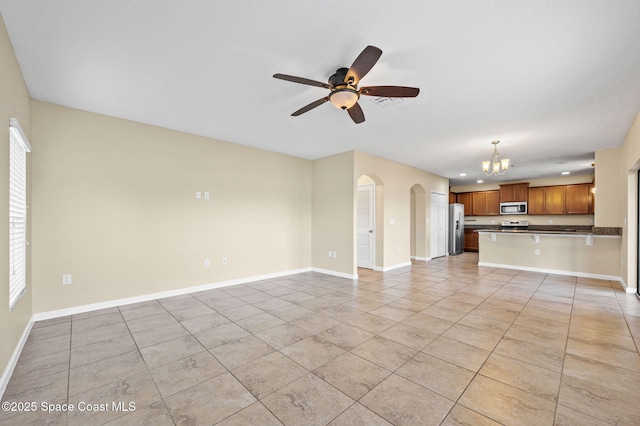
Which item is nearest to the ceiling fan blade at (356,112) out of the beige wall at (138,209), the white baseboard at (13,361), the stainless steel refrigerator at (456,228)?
the beige wall at (138,209)

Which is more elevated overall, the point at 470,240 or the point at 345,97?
the point at 345,97

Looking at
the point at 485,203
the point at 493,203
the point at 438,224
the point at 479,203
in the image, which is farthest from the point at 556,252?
the point at 479,203

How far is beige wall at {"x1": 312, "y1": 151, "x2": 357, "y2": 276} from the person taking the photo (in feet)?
17.6

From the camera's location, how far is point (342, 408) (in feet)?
5.63

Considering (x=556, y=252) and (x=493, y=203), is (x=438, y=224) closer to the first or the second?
(x=493, y=203)

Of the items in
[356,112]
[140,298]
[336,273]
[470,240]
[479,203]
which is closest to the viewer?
[356,112]

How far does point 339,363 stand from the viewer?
7.36ft

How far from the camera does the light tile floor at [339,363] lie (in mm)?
1688

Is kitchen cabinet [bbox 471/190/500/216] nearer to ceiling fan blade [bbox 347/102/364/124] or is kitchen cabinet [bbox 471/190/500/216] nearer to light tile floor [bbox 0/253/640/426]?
light tile floor [bbox 0/253/640/426]

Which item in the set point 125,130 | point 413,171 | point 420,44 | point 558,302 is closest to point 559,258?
point 558,302

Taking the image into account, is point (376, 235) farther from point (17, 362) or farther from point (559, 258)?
point (17, 362)

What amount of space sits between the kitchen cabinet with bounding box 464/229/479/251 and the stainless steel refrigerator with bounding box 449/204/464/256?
0.71 metres

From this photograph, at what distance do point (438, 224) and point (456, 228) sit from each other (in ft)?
4.04

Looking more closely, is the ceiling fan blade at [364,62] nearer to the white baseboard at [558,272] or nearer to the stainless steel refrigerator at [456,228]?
the white baseboard at [558,272]
